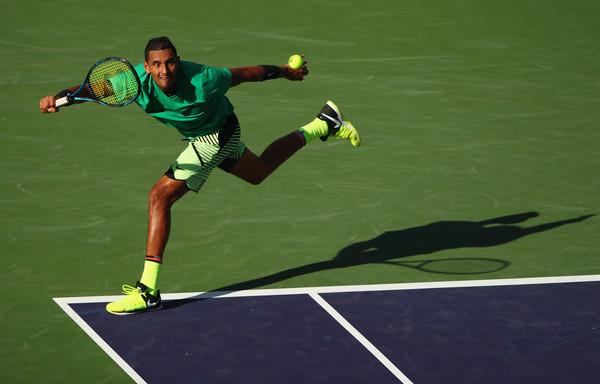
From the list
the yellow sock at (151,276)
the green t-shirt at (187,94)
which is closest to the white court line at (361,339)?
the yellow sock at (151,276)

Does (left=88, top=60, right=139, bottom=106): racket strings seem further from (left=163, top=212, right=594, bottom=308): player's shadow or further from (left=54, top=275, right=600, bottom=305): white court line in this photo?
(left=163, top=212, right=594, bottom=308): player's shadow

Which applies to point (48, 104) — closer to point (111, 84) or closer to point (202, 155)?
point (111, 84)

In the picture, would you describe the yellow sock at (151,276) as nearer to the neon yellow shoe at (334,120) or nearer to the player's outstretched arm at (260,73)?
the player's outstretched arm at (260,73)

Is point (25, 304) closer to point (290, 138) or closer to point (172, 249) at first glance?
point (172, 249)

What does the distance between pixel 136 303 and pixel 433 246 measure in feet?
9.33

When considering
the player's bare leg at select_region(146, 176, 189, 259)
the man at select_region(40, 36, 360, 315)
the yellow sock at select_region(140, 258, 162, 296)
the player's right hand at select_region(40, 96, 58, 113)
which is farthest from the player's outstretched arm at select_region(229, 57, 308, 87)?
the yellow sock at select_region(140, 258, 162, 296)

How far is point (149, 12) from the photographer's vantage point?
1644cm

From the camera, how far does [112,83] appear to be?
717 centimetres

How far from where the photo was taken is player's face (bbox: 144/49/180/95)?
23.0 feet

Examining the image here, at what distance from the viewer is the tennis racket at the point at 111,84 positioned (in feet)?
23.3

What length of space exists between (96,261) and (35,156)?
9.61 feet

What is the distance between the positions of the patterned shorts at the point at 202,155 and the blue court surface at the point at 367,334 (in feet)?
3.09

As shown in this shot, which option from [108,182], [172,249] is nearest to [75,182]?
[108,182]

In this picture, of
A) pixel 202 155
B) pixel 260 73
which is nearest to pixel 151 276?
pixel 202 155
